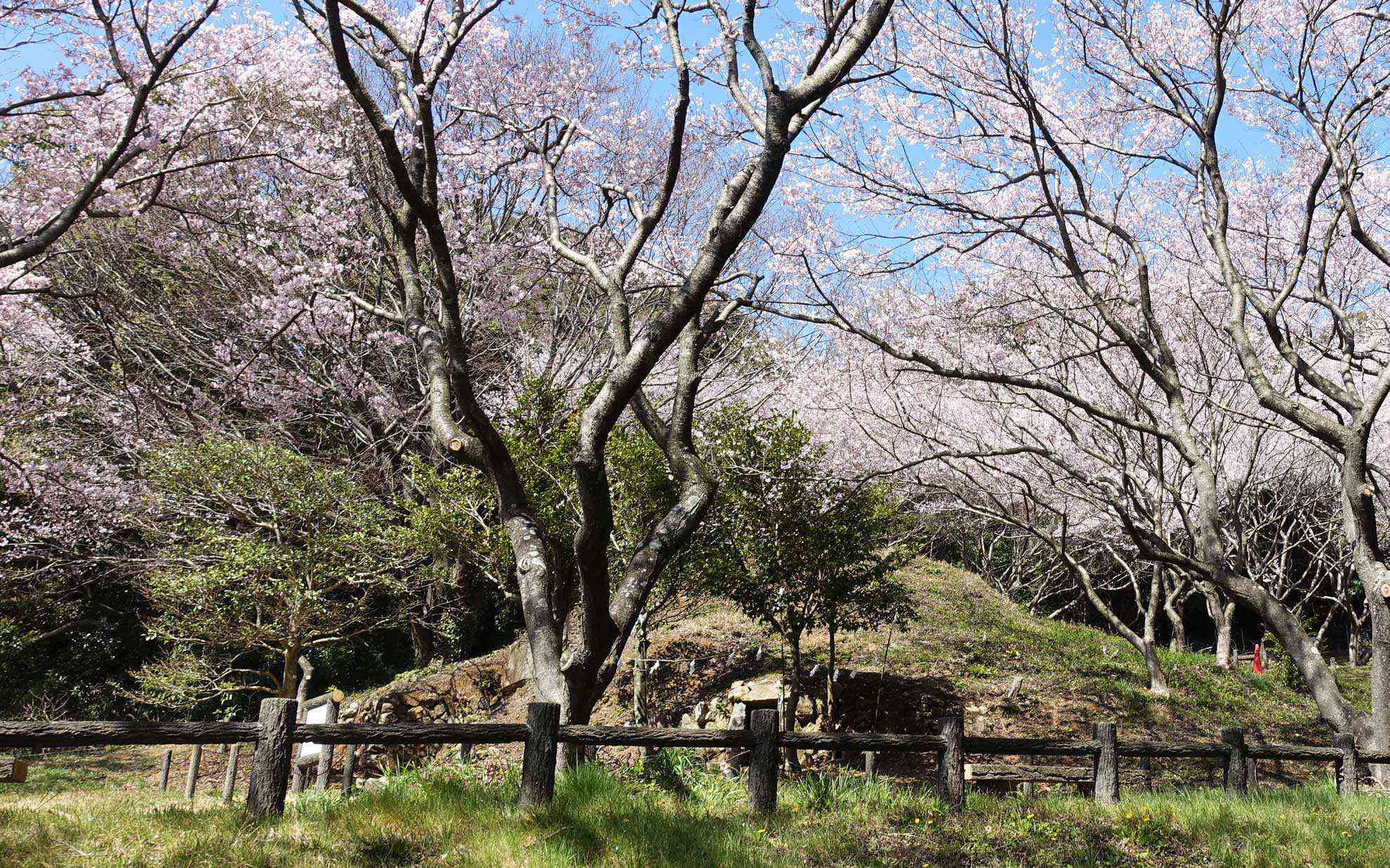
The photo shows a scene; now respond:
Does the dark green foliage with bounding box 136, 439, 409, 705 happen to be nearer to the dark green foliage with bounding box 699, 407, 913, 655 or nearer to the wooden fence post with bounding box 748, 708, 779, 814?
the dark green foliage with bounding box 699, 407, 913, 655

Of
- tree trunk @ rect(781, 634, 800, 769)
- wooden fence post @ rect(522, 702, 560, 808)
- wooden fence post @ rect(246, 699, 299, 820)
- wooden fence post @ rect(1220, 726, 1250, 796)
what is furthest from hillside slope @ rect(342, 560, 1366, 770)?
wooden fence post @ rect(246, 699, 299, 820)

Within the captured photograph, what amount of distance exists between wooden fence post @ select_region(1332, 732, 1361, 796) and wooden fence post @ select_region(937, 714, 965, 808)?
3597 mm

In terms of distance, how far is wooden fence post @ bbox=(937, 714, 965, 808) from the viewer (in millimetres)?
5883

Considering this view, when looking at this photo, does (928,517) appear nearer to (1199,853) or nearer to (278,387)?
(278,387)

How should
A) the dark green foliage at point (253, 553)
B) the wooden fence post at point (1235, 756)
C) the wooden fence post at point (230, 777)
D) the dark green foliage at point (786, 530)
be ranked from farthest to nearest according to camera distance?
the dark green foliage at point (253, 553)
the wooden fence post at point (230, 777)
the dark green foliage at point (786, 530)
the wooden fence post at point (1235, 756)

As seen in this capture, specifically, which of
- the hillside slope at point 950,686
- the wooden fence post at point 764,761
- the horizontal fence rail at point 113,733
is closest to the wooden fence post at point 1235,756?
the wooden fence post at point 764,761

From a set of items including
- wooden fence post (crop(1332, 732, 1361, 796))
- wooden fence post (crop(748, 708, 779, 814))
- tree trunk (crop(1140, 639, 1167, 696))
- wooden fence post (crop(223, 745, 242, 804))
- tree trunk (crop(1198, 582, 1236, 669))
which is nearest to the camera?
wooden fence post (crop(748, 708, 779, 814))

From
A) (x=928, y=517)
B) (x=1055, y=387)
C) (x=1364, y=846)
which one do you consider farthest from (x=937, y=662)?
(x=928, y=517)

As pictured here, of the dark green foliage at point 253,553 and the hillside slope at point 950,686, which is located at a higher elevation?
the dark green foliage at point 253,553

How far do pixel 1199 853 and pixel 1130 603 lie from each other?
24016mm

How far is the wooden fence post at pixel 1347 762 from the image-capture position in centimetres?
718

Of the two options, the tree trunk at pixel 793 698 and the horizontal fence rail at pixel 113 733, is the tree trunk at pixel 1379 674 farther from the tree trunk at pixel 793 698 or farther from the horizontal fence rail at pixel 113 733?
the horizontal fence rail at pixel 113 733

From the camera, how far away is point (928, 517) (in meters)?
24.6

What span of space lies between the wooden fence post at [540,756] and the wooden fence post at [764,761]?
124 cm
